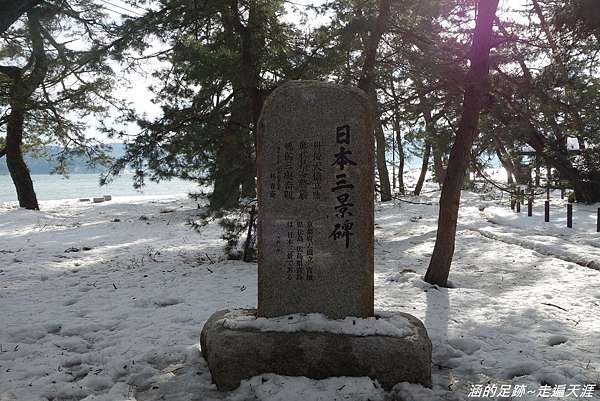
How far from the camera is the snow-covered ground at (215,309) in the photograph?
12.1 feet

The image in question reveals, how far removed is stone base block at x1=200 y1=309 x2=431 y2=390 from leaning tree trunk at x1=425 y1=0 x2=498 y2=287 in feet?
10.2

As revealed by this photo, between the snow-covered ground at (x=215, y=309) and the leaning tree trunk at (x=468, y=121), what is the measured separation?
Result: 93cm

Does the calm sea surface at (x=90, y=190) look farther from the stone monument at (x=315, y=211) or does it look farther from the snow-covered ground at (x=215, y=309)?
the stone monument at (x=315, y=211)

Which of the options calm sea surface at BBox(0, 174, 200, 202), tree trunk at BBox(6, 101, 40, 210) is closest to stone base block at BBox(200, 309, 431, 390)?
tree trunk at BBox(6, 101, 40, 210)

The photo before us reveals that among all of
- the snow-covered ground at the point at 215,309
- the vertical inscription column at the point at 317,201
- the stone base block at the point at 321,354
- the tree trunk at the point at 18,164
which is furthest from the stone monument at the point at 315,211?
the tree trunk at the point at 18,164

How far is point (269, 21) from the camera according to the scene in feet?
24.7

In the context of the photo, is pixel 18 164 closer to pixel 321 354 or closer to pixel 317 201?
pixel 317 201

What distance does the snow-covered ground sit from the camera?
→ 368cm

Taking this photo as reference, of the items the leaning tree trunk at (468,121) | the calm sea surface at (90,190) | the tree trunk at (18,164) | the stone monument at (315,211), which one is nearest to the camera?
the stone monument at (315,211)

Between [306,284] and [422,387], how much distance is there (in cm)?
131

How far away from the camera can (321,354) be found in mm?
3689

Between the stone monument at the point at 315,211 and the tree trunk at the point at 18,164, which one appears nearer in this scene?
the stone monument at the point at 315,211

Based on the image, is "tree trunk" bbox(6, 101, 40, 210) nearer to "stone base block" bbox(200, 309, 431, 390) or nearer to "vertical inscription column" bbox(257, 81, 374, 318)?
"vertical inscription column" bbox(257, 81, 374, 318)

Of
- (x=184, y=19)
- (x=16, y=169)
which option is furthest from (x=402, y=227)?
(x=16, y=169)
